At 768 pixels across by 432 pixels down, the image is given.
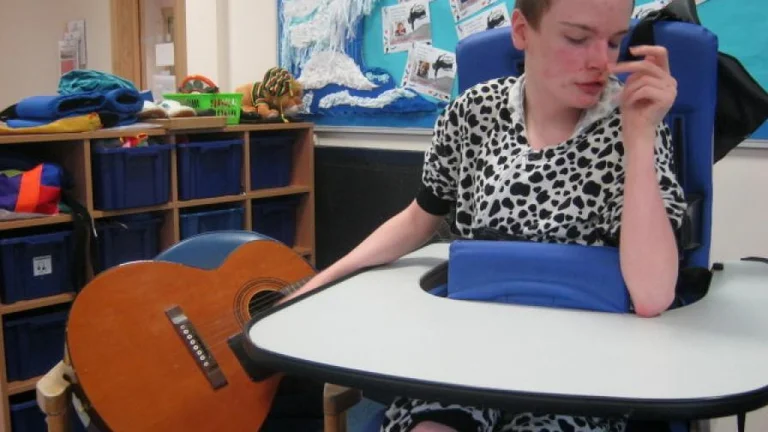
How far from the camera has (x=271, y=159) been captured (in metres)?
2.77

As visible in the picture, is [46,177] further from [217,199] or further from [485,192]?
[485,192]

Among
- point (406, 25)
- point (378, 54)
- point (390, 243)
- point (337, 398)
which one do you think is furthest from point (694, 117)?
point (378, 54)

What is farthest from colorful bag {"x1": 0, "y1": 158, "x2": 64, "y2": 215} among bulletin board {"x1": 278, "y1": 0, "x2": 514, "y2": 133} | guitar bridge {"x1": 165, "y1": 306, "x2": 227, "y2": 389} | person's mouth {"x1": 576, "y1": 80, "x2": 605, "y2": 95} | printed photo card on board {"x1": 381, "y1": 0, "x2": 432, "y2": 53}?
person's mouth {"x1": 576, "y1": 80, "x2": 605, "y2": 95}

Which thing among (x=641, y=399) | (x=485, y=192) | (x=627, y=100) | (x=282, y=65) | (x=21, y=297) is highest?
(x=282, y=65)

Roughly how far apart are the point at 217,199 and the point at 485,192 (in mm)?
1658

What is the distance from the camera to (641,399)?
64 centimetres

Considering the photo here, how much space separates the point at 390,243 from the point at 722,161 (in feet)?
3.32

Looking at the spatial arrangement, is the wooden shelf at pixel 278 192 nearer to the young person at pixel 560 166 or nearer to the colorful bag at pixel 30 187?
the colorful bag at pixel 30 187

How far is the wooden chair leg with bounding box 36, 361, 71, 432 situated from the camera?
1220 millimetres

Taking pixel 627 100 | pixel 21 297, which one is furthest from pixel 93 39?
pixel 627 100

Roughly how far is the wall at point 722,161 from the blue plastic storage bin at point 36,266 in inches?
42.7

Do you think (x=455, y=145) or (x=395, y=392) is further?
(x=455, y=145)

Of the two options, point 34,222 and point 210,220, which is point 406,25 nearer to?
point 210,220

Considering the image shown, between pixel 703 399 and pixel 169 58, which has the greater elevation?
pixel 169 58
